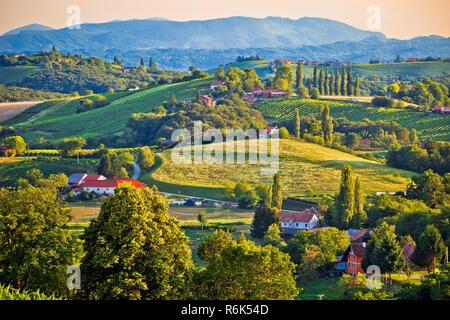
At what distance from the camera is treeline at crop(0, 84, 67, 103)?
167 m

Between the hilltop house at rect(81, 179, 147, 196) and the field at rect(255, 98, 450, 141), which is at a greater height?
the field at rect(255, 98, 450, 141)

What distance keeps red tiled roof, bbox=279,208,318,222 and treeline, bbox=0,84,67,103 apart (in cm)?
13334

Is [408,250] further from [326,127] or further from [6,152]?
[6,152]

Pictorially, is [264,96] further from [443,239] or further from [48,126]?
[443,239]

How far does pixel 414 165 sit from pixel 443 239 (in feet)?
115

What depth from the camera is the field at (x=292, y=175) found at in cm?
6159

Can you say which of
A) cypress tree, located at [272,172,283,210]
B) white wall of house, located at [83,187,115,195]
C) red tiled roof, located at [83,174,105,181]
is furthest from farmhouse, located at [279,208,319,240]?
red tiled roof, located at [83,174,105,181]

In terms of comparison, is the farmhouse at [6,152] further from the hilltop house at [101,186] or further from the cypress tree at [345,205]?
the cypress tree at [345,205]

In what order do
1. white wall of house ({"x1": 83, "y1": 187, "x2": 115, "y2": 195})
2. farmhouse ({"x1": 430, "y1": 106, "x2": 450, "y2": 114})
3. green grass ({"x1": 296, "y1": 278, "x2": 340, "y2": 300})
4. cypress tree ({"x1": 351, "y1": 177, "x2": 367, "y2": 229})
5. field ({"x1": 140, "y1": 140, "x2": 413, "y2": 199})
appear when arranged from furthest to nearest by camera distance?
farmhouse ({"x1": 430, "y1": 106, "x2": 450, "y2": 114}) < white wall of house ({"x1": 83, "y1": 187, "x2": 115, "y2": 195}) < field ({"x1": 140, "y1": 140, "x2": 413, "y2": 199}) < cypress tree ({"x1": 351, "y1": 177, "x2": 367, "y2": 229}) < green grass ({"x1": 296, "y1": 278, "x2": 340, "y2": 300})

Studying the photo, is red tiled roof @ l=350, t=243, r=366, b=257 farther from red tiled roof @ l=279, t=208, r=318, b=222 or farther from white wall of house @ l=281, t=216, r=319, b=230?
red tiled roof @ l=279, t=208, r=318, b=222

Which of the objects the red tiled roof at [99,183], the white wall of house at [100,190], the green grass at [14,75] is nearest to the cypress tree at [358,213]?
the white wall of house at [100,190]

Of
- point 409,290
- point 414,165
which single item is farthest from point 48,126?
point 409,290

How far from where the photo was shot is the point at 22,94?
571 feet

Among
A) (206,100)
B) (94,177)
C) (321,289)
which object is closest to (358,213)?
(321,289)
